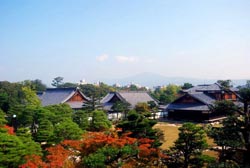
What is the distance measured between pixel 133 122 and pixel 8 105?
27606 millimetres

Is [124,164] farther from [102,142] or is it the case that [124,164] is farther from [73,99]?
[73,99]

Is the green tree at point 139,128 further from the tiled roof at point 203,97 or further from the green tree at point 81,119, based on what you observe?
the tiled roof at point 203,97

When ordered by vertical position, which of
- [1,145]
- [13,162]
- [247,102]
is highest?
[247,102]

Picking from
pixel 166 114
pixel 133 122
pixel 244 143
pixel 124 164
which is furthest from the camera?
pixel 166 114

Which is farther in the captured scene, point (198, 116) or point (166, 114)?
point (166, 114)

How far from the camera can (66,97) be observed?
142ft

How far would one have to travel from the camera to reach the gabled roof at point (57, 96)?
1706 inches

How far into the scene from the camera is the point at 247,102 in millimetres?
10102

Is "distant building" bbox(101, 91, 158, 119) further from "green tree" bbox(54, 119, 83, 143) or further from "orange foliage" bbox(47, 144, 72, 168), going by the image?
"orange foliage" bbox(47, 144, 72, 168)

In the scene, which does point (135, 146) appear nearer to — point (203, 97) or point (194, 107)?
point (194, 107)

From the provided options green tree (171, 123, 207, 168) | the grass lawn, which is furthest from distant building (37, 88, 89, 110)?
green tree (171, 123, 207, 168)

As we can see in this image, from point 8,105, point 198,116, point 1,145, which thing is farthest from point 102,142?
point 8,105

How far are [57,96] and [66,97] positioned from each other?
2614mm

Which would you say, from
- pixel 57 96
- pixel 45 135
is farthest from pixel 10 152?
pixel 57 96
